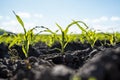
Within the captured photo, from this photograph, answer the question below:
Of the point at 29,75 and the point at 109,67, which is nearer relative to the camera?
the point at 109,67

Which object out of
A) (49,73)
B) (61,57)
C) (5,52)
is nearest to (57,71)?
(49,73)

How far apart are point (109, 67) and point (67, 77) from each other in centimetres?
18

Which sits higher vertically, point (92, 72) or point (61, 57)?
point (92, 72)

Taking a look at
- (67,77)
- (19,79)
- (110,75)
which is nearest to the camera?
(110,75)

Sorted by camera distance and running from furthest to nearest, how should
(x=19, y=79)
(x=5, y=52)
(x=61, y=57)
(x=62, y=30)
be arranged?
1. (x=5, y=52)
2. (x=62, y=30)
3. (x=61, y=57)
4. (x=19, y=79)

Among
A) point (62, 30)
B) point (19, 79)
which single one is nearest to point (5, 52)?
point (62, 30)

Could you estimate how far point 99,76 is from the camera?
0.93 meters

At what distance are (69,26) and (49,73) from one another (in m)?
2.61

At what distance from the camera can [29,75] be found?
1.37 metres

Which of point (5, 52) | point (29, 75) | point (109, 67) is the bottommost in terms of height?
point (5, 52)

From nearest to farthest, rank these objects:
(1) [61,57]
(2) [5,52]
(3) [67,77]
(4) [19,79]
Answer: (3) [67,77]
(4) [19,79]
(1) [61,57]
(2) [5,52]

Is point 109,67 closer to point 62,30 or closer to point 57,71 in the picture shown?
point 57,71

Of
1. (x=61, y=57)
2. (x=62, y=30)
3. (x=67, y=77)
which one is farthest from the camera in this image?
(x=62, y=30)

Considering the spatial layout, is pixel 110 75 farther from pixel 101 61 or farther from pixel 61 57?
pixel 61 57
